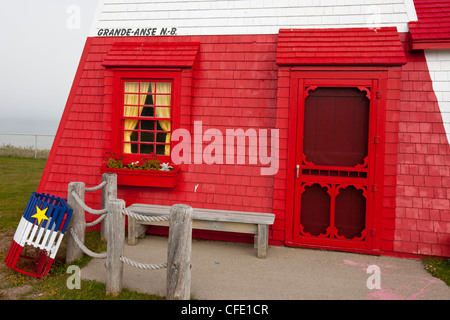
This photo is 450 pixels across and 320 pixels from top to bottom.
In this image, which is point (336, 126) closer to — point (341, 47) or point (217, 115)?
point (341, 47)

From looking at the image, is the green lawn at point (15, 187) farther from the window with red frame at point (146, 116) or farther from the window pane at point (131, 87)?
the window pane at point (131, 87)

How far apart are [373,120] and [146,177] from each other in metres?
3.78

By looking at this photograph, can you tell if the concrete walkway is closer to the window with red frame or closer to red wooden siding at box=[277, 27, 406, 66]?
the window with red frame

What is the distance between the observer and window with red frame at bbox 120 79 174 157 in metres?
6.15

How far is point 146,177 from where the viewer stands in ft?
19.5

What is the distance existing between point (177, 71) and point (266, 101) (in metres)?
1.61

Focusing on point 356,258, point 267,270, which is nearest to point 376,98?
point 356,258

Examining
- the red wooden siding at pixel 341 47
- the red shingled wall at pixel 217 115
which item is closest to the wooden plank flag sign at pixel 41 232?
the red shingled wall at pixel 217 115

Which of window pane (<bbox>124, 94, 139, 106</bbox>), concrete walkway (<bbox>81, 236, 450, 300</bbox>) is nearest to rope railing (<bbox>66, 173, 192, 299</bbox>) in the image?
concrete walkway (<bbox>81, 236, 450, 300</bbox>)

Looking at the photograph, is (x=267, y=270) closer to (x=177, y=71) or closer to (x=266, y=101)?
(x=266, y=101)

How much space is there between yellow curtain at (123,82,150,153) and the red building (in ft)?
0.06

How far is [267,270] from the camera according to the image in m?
4.72

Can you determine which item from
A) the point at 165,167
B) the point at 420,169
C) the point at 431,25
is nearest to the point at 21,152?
the point at 165,167

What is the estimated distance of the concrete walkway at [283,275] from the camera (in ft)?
13.3
